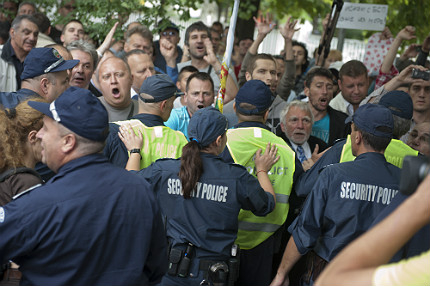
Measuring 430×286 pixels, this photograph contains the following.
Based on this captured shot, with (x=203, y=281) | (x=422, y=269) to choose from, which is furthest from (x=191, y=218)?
(x=422, y=269)

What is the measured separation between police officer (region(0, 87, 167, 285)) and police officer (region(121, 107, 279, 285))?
1099mm

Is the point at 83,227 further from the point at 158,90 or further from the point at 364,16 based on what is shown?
the point at 364,16

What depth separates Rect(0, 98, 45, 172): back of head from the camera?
12.0 feet

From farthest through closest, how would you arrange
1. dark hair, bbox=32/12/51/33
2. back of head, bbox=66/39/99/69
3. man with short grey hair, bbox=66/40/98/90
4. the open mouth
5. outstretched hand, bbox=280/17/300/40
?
1. dark hair, bbox=32/12/51/33
2. outstretched hand, bbox=280/17/300/40
3. back of head, bbox=66/39/99/69
4. man with short grey hair, bbox=66/40/98/90
5. the open mouth

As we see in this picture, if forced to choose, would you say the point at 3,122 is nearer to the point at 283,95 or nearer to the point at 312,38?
the point at 283,95

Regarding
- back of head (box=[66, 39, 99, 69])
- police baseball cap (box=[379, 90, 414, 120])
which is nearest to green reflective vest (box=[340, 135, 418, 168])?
police baseball cap (box=[379, 90, 414, 120])

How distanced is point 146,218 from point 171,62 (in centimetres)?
618

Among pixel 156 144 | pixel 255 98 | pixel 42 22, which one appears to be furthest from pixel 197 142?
pixel 42 22

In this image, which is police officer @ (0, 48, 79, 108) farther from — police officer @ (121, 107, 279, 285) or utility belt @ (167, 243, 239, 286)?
utility belt @ (167, 243, 239, 286)

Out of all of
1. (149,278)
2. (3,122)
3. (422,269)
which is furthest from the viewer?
(3,122)

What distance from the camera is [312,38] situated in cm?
2548

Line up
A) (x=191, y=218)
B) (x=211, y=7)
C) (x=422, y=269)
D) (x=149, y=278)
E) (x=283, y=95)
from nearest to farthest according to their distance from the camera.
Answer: (x=422, y=269) < (x=149, y=278) < (x=191, y=218) < (x=283, y=95) < (x=211, y=7)

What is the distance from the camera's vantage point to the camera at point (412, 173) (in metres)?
1.93

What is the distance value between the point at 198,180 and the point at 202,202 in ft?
0.52
